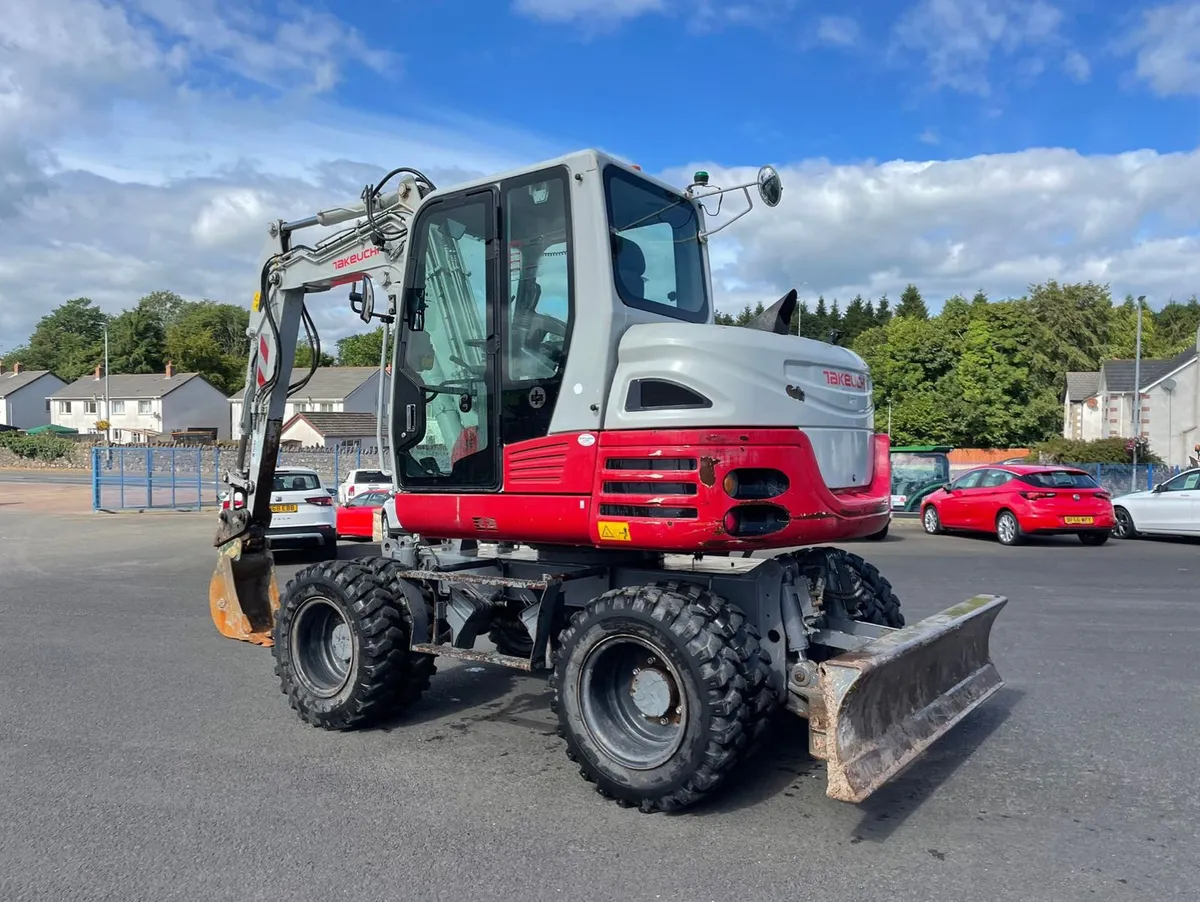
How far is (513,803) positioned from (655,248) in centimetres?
312

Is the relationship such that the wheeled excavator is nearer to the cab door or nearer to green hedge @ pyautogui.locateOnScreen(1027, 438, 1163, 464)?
the cab door

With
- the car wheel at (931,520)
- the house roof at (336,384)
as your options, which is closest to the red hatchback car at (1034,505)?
the car wheel at (931,520)

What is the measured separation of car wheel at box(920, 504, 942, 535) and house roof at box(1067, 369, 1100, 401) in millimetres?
47370

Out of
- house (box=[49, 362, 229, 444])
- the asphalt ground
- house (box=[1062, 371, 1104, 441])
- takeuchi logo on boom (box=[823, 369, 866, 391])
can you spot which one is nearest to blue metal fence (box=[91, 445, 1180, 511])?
the asphalt ground

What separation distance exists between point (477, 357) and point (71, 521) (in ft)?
73.4

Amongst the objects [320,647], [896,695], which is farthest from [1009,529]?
[320,647]

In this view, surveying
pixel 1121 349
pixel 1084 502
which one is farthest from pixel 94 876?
pixel 1121 349

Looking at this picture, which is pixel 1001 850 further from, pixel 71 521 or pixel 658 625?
pixel 71 521

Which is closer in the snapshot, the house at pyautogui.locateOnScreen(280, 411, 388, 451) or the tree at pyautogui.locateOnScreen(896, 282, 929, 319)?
the house at pyautogui.locateOnScreen(280, 411, 388, 451)

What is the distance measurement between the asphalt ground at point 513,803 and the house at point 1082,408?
187 ft

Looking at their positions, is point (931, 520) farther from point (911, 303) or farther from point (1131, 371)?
point (911, 303)

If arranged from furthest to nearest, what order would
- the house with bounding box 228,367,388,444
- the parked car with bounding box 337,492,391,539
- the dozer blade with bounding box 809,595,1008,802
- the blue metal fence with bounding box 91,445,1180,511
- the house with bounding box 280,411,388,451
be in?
the house with bounding box 228,367,388,444 < the house with bounding box 280,411,388,451 < the blue metal fence with bounding box 91,445,1180,511 < the parked car with bounding box 337,492,391,539 < the dozer blade with bounding box 809,595,1008,802

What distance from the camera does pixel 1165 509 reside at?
706 inches

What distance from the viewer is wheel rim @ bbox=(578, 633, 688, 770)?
4.62m
